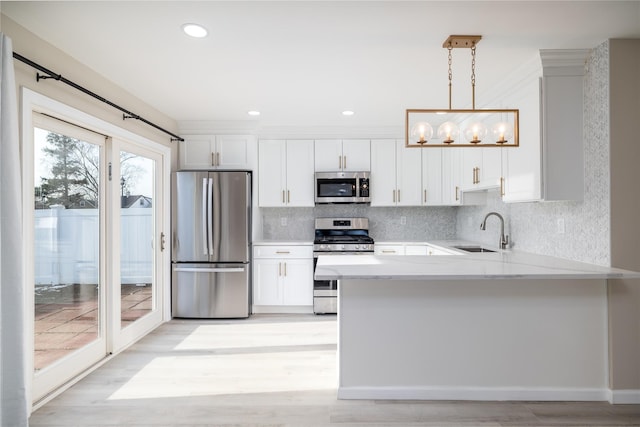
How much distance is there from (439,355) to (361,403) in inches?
23.0

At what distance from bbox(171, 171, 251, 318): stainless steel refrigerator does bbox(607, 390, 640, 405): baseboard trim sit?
11.1 ft

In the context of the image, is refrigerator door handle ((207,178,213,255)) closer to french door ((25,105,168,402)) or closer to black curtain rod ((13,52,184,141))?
french door ((25,105,168,402))

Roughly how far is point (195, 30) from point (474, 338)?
2555 millimetres

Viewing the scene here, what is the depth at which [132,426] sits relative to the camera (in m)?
2.24

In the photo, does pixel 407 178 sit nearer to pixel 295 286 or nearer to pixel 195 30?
pixel 295 286

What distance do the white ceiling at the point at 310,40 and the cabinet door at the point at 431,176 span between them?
130 centimetres

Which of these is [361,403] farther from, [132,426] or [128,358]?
[128,358]

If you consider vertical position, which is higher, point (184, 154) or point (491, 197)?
point (184, 154)

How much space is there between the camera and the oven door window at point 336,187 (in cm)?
486

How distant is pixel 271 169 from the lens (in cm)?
493

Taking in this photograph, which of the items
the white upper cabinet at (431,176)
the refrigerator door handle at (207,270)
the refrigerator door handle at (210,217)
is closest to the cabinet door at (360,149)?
the white upper cabinet at (431,176)

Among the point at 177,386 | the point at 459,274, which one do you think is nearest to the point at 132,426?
the point at 177,386

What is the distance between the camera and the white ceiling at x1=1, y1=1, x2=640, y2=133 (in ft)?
6.88

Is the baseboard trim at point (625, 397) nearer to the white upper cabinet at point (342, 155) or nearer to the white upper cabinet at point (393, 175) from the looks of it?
the white upper cabinet at point (393, 175)
